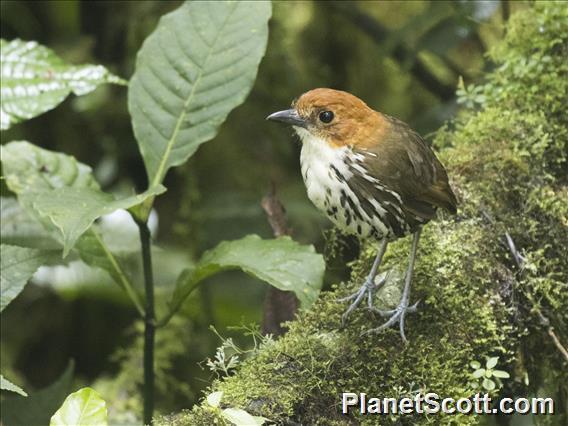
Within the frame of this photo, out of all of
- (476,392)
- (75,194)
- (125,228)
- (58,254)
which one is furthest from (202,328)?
(476,392)

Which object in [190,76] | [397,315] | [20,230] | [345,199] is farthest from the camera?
[20,230]

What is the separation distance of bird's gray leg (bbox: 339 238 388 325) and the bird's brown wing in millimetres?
150

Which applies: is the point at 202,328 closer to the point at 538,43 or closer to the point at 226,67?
the point at 226,67

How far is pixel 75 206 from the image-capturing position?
92.5 inches

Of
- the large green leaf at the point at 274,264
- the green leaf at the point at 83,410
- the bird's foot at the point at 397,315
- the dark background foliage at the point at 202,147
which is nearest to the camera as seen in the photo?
the green leaf at the point at 83,410

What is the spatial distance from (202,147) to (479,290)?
306cm

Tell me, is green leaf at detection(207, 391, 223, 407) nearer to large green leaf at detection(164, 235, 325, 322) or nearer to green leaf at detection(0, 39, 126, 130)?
large green leaf at detection(164, 235, 325, 322)

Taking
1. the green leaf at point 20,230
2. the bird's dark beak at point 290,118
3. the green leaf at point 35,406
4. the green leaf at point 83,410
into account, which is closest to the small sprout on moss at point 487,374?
the bird's dark beak at point 290,118

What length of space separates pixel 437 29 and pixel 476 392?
91.0 inches

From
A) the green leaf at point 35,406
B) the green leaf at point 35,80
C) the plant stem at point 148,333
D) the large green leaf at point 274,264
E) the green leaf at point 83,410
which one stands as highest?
→ the green leaf at point 35,80

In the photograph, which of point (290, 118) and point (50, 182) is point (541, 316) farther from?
point (50, 182)

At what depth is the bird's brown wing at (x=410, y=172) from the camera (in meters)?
2.38

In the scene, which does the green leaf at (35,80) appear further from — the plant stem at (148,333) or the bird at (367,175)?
the bird at (367,175)

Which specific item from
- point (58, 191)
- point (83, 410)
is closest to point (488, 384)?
point (83, 410)
